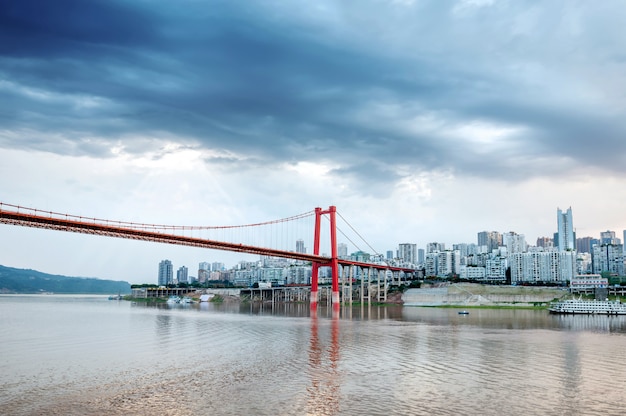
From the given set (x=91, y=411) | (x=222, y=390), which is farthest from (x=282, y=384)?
(x=91, y=411)

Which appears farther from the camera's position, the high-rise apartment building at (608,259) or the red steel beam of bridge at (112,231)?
the high-rise apartment building at (608,259)

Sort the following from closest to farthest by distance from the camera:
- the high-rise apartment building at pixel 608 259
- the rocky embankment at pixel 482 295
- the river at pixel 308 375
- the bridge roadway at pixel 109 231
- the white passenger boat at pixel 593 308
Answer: the river at pixel 308 375
the bridge roadway at pixel 109 231
the white passenger boat at pixel 593 308
the rocky embankment at pixel 482 295
the high-rise apartment building at pixel 608 259

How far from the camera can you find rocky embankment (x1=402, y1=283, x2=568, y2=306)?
88.8 meters

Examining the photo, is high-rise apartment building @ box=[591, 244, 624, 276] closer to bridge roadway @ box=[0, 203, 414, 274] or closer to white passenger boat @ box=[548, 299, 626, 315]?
white passenger boat @ box=[548, 299, 626, 315]

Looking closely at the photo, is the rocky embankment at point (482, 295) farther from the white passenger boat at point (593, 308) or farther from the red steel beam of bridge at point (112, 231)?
the red steel beam of bridge at point (112, 231)

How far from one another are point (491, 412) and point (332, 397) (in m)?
4.94

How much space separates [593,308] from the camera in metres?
65.8

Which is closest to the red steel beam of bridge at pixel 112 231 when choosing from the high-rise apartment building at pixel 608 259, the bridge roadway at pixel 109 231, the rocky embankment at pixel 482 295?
the bridge roadway at pixel 109 231

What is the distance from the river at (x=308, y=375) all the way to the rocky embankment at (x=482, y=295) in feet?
179

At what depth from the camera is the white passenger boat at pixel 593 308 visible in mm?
64688

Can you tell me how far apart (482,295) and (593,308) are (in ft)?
91.6

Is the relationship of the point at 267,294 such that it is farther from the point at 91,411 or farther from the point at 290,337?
the point at 91,411

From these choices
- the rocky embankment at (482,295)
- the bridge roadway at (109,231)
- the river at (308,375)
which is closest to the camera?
the river at (308,375)

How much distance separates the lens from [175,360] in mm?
24828
